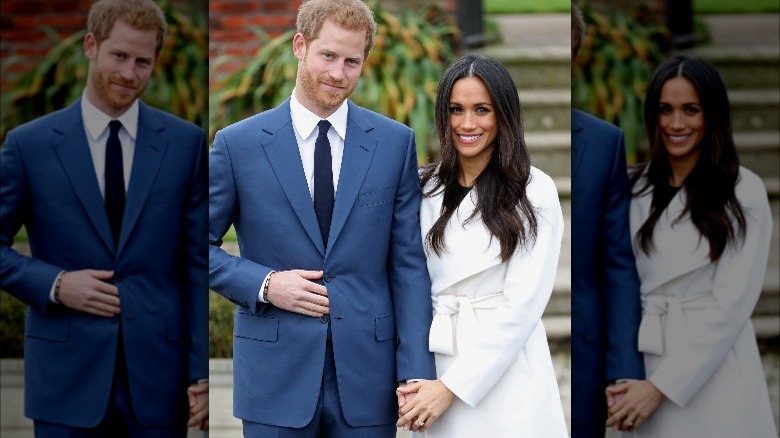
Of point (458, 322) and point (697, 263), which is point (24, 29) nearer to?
point (458, 322)

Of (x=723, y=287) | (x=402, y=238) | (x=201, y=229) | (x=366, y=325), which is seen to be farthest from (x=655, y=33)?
(x=201, y=229)

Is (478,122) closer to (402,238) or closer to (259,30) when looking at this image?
(402,238)

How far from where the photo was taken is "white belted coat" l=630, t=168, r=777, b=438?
2.91 metres

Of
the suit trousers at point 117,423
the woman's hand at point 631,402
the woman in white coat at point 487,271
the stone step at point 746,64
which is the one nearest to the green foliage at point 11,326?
the suit trousers at point 117,423

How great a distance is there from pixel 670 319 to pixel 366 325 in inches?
33.8

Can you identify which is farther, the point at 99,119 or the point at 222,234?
the point at 99,119

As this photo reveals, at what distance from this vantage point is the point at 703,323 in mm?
2898

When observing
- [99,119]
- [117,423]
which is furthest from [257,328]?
[99,119]

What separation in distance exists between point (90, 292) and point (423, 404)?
96cm

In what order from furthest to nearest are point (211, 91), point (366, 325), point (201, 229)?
point (211, 91)
point (201, 229)
point (366, 325)

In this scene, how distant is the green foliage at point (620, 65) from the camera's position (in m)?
3.05

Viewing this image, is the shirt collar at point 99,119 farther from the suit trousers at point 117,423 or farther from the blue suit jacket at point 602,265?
the blue suit jacket at point 602,265

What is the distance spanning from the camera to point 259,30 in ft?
11.8

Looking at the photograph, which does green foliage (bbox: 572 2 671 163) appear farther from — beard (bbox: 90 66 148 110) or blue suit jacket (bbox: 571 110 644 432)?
beard (bbox: 90 66 148 110)
